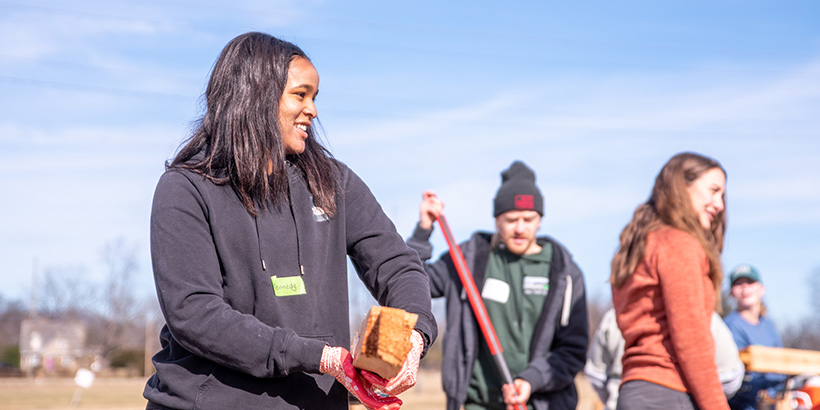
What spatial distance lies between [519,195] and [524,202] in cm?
6

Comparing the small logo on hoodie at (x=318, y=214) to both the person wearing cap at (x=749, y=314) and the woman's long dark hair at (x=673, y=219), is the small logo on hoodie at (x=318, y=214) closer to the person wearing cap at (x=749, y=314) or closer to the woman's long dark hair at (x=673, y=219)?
the woman's long dark hair at (x=673, y=219)

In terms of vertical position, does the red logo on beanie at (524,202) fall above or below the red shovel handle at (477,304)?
above

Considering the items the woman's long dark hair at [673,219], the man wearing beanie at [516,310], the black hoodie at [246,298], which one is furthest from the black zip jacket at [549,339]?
the black hoodie at [246,298]

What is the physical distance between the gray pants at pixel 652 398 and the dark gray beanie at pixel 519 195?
1.91 m

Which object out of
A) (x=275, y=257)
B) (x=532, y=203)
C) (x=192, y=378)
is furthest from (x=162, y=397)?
(x=532, y=203)

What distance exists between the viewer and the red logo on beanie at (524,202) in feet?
17.0

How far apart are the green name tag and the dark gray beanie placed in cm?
303

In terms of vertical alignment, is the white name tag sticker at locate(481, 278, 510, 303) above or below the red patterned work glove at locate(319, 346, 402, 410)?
below

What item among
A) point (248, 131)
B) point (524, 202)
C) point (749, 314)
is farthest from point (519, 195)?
point (749, 314)

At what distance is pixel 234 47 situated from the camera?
2494 millimetres

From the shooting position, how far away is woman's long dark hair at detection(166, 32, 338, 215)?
238 cm

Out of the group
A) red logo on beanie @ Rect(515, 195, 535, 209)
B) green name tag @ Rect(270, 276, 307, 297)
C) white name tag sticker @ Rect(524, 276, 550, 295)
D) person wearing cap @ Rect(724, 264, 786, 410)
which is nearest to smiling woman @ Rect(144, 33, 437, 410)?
green name tag @ Rect(270, 276, 307, 297)

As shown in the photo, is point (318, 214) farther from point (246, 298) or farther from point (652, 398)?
point (652, 398)

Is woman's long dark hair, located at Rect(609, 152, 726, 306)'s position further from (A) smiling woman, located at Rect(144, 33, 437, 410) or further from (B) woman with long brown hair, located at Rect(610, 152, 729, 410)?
(A) smiling woman, located at Rect(144, 33, 437, 410)
